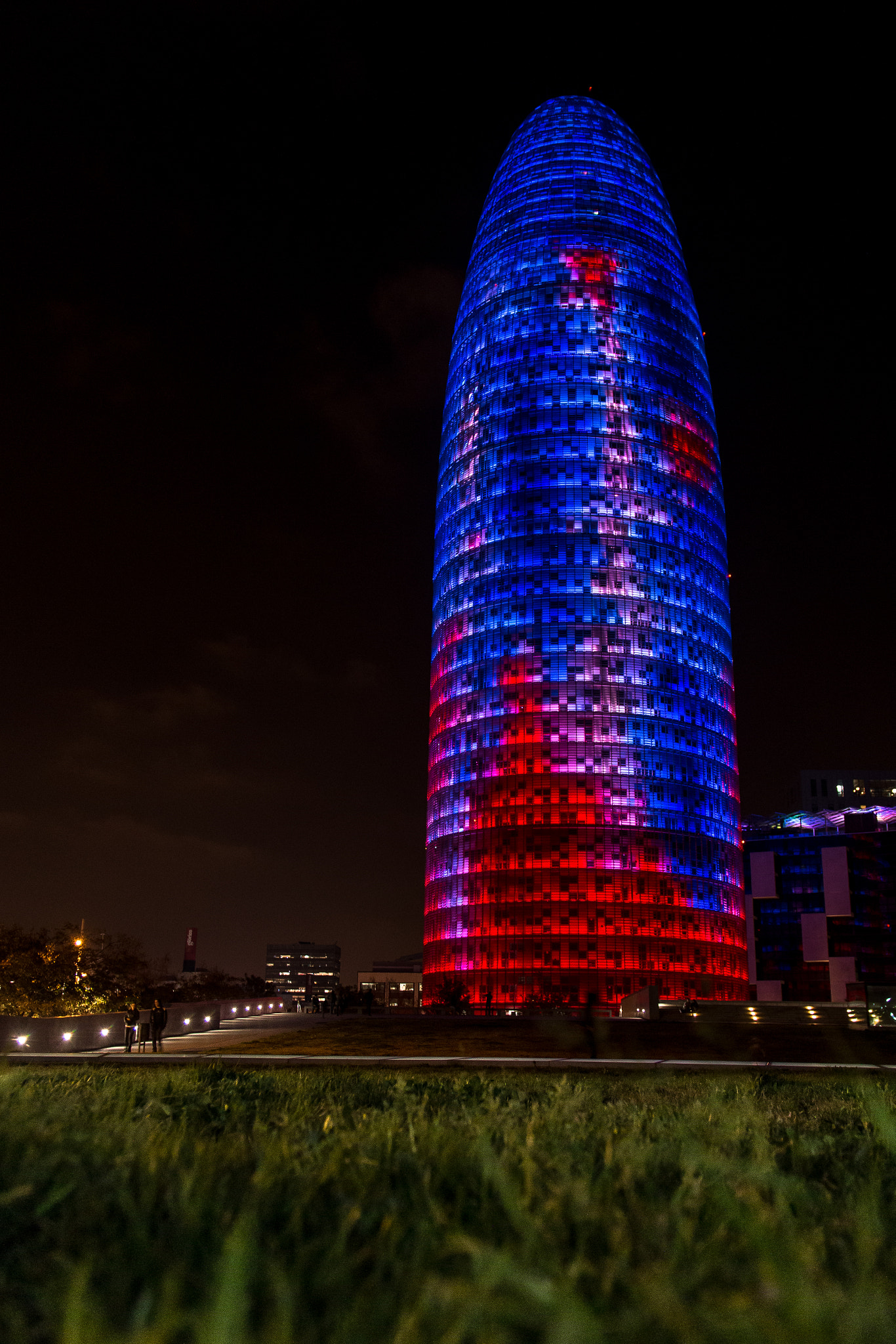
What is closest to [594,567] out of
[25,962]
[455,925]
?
[455,925]

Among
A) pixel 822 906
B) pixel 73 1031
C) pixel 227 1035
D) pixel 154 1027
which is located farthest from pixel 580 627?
pixel 154 1027

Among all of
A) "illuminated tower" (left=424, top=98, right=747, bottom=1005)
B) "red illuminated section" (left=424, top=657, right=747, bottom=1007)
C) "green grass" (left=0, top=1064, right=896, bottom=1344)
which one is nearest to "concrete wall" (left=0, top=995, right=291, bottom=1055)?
"green grass" (left=0, top=1064, right=896, bottom=1344)

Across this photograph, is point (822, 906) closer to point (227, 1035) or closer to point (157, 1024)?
point (227, 1035)

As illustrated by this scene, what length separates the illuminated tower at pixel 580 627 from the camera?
10688 cm

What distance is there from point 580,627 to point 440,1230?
365ft

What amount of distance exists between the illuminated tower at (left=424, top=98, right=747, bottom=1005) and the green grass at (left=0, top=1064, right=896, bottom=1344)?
102 meters

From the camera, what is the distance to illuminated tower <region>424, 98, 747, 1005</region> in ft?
351

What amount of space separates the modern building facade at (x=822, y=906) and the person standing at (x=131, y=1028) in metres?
128

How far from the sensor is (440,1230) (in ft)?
9.48

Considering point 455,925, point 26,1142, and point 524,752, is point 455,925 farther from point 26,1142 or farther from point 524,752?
point 26,1142

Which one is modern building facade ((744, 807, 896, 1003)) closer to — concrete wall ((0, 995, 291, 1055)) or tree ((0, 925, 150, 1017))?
tree ((0, 925, 150, 1017))

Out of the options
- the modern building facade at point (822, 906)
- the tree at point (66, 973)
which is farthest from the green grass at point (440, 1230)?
the modern building facade at point (822, 906)

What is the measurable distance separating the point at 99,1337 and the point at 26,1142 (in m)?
2.42

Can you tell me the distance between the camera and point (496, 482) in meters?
121
